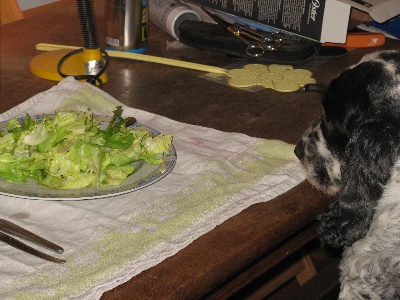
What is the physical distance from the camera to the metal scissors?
2293 millimetres

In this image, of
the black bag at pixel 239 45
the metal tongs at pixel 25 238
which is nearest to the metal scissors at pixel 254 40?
the black bag at pixel 239 45

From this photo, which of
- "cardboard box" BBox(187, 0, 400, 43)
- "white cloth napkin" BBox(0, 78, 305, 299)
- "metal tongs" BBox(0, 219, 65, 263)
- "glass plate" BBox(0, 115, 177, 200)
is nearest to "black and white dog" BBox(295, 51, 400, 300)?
"white cloth napkin" BBox(0, 78, 305, 299)

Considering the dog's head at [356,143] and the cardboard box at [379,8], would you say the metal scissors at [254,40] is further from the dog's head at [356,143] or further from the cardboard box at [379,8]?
the dog's head at [356,143]

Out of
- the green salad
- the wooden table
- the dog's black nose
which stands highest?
the green salad

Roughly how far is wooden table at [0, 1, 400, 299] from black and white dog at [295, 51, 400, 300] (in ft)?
0.30

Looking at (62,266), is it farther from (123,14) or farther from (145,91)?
(123,14)

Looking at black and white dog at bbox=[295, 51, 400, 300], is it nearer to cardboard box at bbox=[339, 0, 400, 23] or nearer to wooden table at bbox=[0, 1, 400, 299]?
wooden table at bbox=[0, 1, 400, 299]

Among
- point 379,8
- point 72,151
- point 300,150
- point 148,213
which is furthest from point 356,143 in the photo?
point 379,8

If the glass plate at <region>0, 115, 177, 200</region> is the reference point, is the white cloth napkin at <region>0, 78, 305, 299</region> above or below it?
below

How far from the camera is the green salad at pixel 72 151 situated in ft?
4.82

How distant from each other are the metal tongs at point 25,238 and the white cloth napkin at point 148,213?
0.04 ft

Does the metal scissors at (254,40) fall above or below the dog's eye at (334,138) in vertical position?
below

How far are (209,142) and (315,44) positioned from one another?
2.50 ft

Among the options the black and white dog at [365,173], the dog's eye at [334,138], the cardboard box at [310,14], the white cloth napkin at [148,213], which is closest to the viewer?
the white cloth napkin at [148,213]
